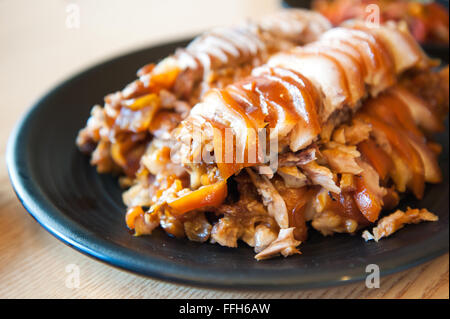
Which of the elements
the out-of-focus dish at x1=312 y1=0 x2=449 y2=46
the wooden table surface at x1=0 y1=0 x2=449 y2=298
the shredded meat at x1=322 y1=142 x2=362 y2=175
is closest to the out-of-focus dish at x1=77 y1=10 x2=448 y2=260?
the shredded meat at x1=322 y1=142 x2=362 y2=175

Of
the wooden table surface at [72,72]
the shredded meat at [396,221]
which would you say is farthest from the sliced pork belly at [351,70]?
the wooden table surface at [72,72]

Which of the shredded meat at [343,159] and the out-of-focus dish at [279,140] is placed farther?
the shredded meat at [343,159]

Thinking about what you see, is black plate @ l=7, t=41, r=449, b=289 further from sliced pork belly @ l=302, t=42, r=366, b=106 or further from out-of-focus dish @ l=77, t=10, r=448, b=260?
sliced pork belly @ l=302, t=42, r=366, b=106

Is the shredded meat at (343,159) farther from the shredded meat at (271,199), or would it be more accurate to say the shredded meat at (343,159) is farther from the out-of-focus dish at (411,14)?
the out-of-focus dish at (411,14)

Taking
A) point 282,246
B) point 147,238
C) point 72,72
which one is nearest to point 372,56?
point 282,246

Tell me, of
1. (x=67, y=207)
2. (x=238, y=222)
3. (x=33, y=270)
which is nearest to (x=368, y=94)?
(x=238, y=222)

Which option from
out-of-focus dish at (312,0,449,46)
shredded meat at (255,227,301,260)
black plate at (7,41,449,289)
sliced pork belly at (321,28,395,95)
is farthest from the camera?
out-of-focus dish at (312,0,449,46)
